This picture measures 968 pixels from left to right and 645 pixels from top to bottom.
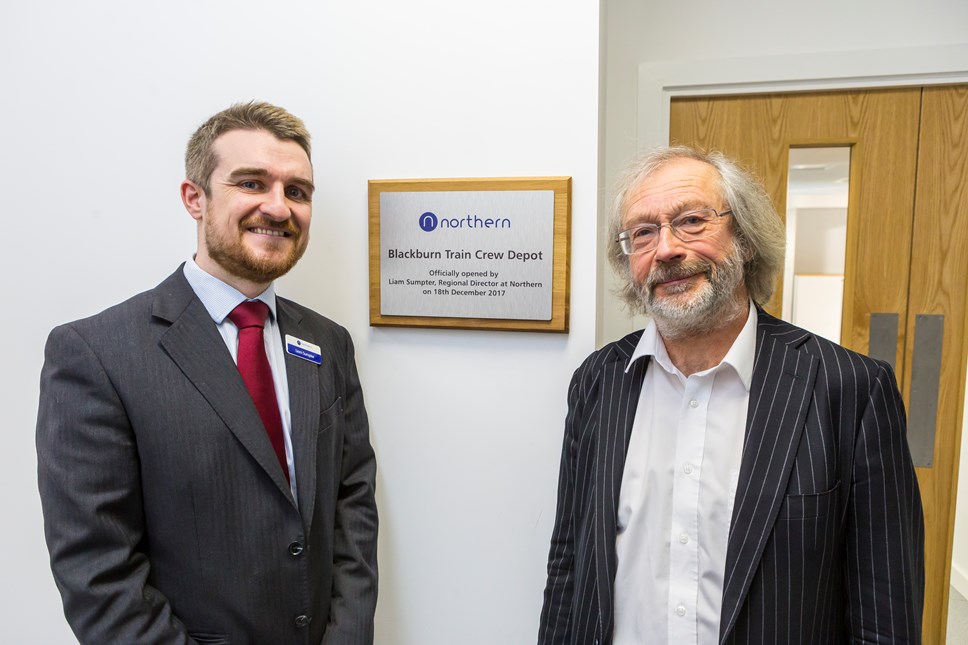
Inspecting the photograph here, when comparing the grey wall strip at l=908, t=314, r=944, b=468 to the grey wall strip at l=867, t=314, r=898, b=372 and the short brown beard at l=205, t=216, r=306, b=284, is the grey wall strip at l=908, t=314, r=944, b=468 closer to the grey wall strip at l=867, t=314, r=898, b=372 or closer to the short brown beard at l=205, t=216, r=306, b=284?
the grey wall strip at l=867, t=314, r=898, b=372

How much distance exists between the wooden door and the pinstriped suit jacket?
0.94 meters

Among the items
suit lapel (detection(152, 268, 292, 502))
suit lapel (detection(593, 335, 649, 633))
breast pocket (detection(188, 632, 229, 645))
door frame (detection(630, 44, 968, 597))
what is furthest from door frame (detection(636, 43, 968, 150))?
breast pocket (detection(188, 632, 229, 645))

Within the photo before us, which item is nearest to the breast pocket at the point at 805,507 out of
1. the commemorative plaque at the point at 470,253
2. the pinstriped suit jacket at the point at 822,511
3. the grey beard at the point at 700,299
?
the pinstriped suit jacket at the point at 822,511

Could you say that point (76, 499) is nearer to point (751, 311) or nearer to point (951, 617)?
point (751, 311)

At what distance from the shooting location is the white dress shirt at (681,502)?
988mm

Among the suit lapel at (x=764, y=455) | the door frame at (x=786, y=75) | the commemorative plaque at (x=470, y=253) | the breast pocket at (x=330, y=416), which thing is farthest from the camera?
the door frame at (x=786, y=75)

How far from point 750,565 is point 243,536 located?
33.2 inches

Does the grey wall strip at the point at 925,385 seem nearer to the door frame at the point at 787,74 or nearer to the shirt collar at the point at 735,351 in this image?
the door frame at the point at 787,74

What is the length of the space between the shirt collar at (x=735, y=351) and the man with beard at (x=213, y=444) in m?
0.64

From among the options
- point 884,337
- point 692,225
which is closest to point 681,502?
point 692,225

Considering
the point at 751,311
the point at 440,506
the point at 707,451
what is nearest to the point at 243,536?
the point at 440,506

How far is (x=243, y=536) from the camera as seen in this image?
1.03 meters

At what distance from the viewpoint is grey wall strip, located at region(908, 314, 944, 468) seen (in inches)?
68.6

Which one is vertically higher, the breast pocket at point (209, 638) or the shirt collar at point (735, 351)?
the shirt collar at point (735, 351)
